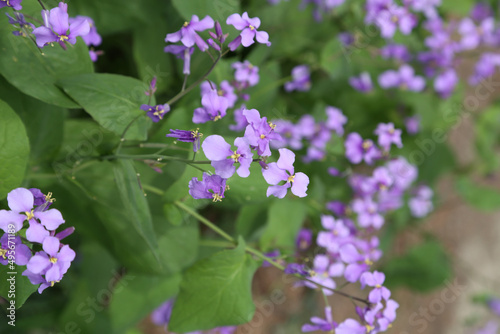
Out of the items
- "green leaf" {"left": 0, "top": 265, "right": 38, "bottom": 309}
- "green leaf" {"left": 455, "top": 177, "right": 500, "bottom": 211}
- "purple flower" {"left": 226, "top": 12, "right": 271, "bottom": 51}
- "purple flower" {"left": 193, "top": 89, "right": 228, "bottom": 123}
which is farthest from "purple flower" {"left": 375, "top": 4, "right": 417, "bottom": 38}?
"green leaf" {"left": 0, "top": 265, "right": 38, "bottom": 309}

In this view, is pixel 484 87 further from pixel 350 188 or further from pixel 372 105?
pixel 350 188

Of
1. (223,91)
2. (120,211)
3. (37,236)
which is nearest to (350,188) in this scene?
(223,91)

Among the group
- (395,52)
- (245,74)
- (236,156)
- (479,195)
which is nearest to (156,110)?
(236,156)

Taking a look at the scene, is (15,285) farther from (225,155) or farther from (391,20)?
(391,20)

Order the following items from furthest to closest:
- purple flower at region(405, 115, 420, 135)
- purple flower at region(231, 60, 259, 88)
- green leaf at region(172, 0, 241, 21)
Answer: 1. purple flower at region(405, 115, 420, 135)
2. purple flower at region(231, 60, 259, 88)
3. green leaf at region(172, 0, 241, 21)

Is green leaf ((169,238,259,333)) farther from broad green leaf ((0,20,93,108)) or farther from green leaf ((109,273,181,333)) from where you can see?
broad green leaf ((0,20,93,108))
